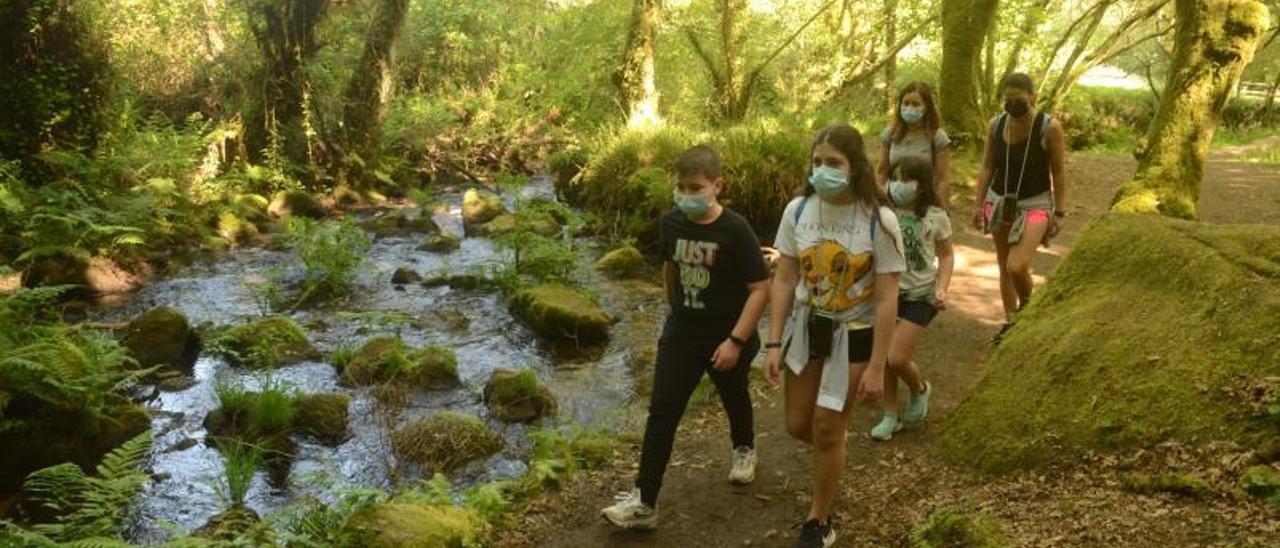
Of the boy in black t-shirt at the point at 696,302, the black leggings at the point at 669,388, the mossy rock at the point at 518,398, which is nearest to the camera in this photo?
the boy in black t-shirt at the point at 696,302

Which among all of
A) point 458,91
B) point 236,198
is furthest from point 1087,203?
point 458,91

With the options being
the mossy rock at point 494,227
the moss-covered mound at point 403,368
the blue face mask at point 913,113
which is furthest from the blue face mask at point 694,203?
the mossy rock at point 494,227

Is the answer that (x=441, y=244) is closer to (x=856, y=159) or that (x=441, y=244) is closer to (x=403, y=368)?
(x=403, y=368)

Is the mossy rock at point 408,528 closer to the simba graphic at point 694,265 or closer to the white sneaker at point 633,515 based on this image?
the white sneaker at point 633,515

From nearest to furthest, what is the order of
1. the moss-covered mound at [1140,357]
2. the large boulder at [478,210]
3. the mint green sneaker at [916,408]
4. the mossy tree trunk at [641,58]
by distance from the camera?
the moss-covered mound at [1140,357] < the mint green sneaker at [916,408] < the large boulder at [478,210] < the mossy tree trunk at [641,58]

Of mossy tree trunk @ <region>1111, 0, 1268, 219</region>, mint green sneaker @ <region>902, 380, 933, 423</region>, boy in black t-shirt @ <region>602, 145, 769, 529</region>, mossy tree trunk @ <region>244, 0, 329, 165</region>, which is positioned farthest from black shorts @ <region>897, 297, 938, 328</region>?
mossy tree trunk @ <region>244, 0, 329, 165</region>

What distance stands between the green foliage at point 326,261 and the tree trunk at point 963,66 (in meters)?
8.72

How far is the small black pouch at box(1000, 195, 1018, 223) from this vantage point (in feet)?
20.8

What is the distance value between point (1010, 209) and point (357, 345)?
613 centimetres

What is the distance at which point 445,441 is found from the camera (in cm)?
648

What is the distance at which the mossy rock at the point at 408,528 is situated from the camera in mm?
4344

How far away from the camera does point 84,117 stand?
470 inches

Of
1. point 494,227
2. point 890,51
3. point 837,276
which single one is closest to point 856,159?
point 837,276

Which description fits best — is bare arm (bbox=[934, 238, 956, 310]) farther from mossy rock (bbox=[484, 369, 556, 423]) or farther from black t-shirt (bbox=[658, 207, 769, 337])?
mossy rock (bbox=[484, 369, 556, 423])
